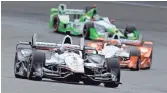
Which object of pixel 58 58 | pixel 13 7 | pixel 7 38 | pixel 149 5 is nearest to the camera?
pixel 58 58

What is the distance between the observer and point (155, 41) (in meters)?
22.8

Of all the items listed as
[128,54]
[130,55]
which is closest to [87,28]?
[128,54]

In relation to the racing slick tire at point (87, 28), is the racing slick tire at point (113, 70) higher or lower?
lower

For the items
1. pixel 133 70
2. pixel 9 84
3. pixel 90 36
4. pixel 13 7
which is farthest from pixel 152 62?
pixel 13 7

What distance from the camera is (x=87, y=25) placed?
2191cm

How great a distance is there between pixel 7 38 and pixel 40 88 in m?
10.4

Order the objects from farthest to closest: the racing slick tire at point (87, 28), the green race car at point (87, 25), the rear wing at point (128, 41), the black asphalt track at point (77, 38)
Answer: the racing slick tire at point (87, 28)
the green race car at point (87, 25)
the rear wing at point (128, 41)
the black asphalt track at point (77, 38)

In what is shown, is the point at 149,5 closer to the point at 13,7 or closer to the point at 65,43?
the point at 13,7

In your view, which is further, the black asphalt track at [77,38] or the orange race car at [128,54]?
the orange race car at [128,54]

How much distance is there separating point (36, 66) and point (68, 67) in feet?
1.66

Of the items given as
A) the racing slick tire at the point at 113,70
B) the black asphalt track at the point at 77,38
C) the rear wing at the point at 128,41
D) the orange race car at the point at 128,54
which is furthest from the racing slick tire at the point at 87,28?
the racing slick tire at the point at 113,70

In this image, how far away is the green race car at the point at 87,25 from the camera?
2128cm

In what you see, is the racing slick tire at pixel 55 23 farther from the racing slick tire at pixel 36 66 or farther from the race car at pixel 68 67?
the racing slick tire at pixel 36 66

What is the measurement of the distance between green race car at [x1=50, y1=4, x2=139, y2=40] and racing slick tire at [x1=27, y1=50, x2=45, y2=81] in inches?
304
